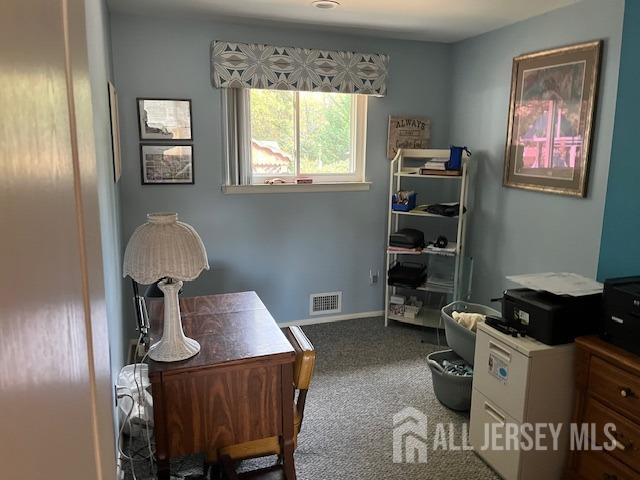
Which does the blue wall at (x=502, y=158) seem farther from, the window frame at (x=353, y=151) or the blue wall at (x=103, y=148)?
the blue wall at (x=103, y=148)

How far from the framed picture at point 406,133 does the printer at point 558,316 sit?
215 centimetres

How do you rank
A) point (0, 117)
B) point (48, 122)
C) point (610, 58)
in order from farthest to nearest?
point (610, 58) < point (48, 122) < point (0, 117)

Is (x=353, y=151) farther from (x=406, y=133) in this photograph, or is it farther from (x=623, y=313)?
(x=623, y=313)

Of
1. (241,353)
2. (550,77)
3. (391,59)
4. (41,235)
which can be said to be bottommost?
(241,353)

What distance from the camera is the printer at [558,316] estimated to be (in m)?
2.07

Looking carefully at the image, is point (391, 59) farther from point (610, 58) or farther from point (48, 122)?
point (48, 122)

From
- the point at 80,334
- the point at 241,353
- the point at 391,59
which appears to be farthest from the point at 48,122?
the point at 391,59

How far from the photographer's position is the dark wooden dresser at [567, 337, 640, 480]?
71.9 inches

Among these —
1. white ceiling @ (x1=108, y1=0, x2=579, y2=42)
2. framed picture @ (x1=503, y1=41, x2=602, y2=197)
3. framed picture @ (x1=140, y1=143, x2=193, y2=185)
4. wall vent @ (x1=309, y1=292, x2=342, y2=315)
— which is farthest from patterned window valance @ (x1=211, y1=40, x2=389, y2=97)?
wall vent @ (x1=309, y1=292, x2=342, y2=315)

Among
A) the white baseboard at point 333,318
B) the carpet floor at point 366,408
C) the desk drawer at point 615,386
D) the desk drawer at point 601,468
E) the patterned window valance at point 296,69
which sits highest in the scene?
the patterned window valance at point 296,69

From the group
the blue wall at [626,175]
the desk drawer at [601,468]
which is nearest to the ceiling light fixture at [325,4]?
the blue wall at [626,175]

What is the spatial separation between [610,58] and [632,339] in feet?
5.65

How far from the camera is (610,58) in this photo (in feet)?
8.86

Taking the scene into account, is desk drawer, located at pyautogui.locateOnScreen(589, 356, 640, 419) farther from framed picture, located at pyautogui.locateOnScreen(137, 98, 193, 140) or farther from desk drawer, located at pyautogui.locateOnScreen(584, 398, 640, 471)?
framed picture, located at pyautogui.locateOnScreen(137, 98, 193, 140)
